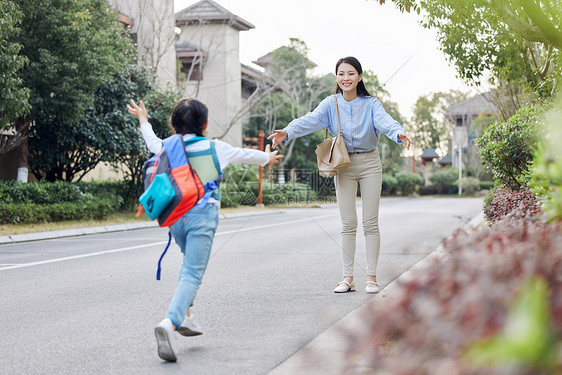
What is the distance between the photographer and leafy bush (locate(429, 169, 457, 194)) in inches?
2087

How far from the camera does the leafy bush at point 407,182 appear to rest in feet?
169

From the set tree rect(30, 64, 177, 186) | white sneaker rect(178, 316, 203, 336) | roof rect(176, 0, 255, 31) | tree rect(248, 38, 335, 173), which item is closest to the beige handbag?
white sneaker rect(178, 316, 203, 336)

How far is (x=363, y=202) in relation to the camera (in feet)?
20.1

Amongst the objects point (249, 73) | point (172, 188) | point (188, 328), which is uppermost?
point (249, 73)

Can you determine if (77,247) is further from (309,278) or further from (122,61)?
(122,61)

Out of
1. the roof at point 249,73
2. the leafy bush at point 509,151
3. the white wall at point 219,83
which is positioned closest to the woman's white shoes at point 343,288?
the leafy bush at point 509,151

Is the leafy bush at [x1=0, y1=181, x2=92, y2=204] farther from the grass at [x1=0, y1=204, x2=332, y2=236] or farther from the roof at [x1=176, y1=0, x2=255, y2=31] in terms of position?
the roof at [x1=176, y1=0, x2=255, y2=31]

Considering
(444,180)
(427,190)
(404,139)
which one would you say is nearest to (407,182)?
(427,190)

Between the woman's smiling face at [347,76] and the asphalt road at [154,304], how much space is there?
1.69 meters

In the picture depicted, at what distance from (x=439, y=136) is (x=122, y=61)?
40032 mm

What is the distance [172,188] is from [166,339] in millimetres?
920

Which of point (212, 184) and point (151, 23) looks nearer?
point (212, 184)

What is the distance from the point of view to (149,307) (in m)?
5.79

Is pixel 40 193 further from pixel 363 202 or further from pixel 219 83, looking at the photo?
pixel 219 83
